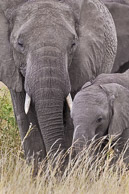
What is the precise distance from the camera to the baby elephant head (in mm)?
6957

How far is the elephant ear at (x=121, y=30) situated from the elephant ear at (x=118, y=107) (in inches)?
140

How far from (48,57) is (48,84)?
0.24 metres

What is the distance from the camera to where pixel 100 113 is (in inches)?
281

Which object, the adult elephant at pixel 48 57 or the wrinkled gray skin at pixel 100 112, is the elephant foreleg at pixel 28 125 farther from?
the wrinkled gray skin at pixel 100 112

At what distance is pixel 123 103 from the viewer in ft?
24.3

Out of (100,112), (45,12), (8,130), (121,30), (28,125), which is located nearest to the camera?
(100,112)

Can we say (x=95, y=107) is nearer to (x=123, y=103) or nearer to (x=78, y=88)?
(x=123, y=103)

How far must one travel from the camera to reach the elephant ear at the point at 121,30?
11.0 meters

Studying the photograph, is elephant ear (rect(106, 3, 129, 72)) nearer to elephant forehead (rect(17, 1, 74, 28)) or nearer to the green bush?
the green bush

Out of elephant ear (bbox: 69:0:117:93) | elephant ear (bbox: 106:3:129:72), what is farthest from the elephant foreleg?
elephant ear (bbox: 106:3:129:72)

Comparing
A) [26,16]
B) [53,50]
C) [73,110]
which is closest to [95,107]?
[73,110]

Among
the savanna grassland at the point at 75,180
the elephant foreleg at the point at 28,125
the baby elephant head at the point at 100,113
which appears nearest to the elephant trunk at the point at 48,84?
the baby elephant head at the point at 100,113

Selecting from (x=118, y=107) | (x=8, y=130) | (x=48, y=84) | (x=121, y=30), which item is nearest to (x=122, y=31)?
(x=121, y=30)

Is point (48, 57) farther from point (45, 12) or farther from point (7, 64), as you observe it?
point (7, 64)
